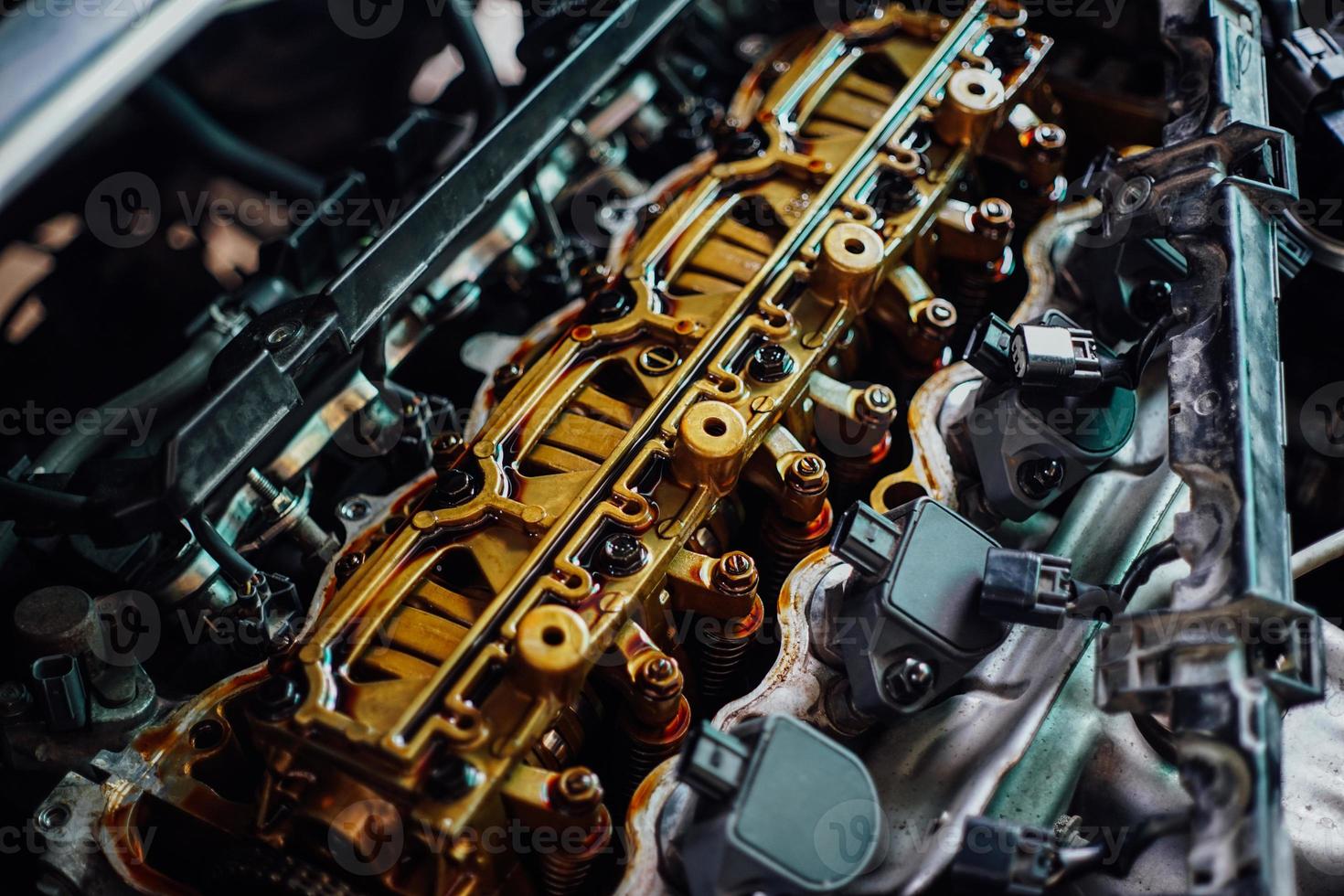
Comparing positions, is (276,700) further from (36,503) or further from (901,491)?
(901,491)

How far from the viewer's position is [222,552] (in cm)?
202

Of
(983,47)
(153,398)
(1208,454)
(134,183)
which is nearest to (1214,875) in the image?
(1208,454)

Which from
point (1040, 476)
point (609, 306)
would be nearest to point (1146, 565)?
point (1040, 476)

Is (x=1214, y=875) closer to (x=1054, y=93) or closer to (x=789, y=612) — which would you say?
(x=789, y=612)

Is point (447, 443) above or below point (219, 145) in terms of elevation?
below

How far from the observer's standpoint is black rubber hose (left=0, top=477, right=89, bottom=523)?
1902 mm

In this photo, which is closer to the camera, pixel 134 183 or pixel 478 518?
pixel 478 518

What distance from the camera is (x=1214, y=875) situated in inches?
59.4

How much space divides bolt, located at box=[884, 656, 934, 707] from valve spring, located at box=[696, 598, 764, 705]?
0.26 m

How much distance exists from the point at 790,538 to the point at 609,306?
1.76 ft

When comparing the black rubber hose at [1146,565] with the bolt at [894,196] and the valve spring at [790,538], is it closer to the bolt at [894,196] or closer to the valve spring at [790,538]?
the valve spring at [790,538]

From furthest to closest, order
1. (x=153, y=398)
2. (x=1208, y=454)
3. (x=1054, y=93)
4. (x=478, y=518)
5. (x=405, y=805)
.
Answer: (x=1054, y=93), (x=153, y=398), (x=478, y=518), (x=1208, y=454), (x=405, y=805)

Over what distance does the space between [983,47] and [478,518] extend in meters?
1.60

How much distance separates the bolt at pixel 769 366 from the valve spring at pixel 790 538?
25 cm
